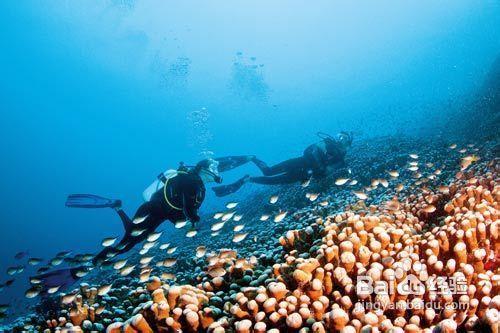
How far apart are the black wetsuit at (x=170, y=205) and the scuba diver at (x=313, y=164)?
427cm

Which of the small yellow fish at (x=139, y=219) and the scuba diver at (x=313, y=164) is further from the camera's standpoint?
the scuba diver at (x=313, y=164)

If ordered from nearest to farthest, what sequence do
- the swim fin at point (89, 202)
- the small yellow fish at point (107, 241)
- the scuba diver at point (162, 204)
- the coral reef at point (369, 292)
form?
the coral reef at point (369, 292) < the small yellow fish at point (107, 241) < the scuba diver at point (162, 204) < the swim fin at point (89, 202)

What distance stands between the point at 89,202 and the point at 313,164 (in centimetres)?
877

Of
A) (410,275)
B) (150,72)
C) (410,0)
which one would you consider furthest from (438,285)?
(410,0)

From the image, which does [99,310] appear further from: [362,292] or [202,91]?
[202,91]

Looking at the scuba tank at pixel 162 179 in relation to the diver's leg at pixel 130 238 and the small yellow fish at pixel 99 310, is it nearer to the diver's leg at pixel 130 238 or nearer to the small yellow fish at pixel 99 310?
the diver's leg at pixel 130 238

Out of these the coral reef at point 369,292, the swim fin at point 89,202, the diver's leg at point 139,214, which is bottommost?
the coral reef at point 369,292

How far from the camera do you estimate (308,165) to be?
13.3m

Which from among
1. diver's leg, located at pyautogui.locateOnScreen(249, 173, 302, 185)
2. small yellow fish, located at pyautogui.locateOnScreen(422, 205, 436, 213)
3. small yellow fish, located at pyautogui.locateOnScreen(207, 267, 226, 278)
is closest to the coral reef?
small yellow fish, located at pyautogui.locateOnScreen(207, 267, 226, 278)

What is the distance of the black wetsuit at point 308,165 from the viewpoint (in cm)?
1235

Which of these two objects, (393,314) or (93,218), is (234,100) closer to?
(93,218)

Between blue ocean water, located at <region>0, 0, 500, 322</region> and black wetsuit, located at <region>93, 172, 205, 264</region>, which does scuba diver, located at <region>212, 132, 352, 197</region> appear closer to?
black wetsuit, located at <region>93, 172, 205, 264</region>

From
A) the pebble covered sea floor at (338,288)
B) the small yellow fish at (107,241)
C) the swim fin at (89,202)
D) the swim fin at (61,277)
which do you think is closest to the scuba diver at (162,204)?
the swim fin at (89,202)

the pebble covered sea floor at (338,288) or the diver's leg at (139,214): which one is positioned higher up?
the diver's leg at (139,214)
